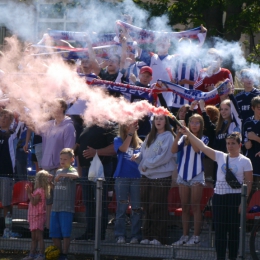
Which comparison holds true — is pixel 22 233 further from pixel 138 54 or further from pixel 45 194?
pixel 138 54

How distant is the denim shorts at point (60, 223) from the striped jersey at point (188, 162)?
1629 mm

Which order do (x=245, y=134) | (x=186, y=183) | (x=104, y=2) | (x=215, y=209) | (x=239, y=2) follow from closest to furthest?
1. (x=215, y=209)
2. (x=186, y=183)
3. (x=245, y=134)
4. (x=104, y=2)
5. (x=239, y=2)

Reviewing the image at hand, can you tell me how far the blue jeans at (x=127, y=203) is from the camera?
402 inches

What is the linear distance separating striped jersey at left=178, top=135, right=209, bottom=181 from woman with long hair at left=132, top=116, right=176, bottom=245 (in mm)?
154

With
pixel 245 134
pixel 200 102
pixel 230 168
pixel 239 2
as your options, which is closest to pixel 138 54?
pixel 200 102

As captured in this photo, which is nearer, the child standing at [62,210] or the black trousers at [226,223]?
the black trousers at [226,223]

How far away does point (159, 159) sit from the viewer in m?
10.5

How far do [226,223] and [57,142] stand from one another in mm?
3119

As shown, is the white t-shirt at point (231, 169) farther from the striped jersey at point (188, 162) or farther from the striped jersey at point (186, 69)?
the striped jersey at point (186, 69)

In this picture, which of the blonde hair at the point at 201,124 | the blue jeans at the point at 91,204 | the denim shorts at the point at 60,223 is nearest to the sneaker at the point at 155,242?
the blue jeans at the point at 91,204

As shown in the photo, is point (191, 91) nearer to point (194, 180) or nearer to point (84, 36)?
point (194, 180)

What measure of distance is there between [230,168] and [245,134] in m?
1.28

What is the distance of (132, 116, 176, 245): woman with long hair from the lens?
1002cm

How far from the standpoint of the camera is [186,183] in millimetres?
10305
